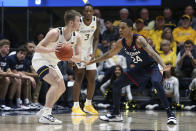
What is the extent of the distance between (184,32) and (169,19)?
2.38ft

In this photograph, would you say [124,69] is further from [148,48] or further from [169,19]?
[148,48]

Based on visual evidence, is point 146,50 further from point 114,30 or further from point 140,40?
point 114,30

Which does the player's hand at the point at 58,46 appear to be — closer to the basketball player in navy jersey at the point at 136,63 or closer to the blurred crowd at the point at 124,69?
the basketball player in navy jersey at the point at 136,63

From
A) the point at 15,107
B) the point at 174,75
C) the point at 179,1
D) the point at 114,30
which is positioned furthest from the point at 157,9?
the point at 15,107

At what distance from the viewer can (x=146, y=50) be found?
5.46 metres

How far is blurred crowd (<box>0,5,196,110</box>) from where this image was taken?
838 cm

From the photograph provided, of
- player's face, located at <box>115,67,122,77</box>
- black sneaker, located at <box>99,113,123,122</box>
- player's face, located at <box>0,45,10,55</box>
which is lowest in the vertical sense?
black sneaker, located at <box>99,113,123,122</box>

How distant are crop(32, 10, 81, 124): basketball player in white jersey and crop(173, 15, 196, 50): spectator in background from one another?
493cm

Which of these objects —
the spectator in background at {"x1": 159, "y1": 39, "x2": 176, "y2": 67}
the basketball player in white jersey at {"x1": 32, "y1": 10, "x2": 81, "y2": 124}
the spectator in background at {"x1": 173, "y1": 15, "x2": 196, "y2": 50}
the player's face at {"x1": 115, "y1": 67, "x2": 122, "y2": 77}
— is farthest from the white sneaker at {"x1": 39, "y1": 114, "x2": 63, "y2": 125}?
the spectator in background at {"x1": 173, "y1": 15, "x2": 196, "y2": 50}

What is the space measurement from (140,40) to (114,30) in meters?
5.31

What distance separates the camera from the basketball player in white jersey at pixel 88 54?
23.9 feet

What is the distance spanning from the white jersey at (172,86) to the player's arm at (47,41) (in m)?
4.17

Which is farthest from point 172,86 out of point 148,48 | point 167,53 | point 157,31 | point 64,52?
point 64,52

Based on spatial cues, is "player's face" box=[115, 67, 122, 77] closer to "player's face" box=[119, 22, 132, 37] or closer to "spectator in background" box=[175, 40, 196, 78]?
"spectator in background" box=[175, 40, 196, 78]
